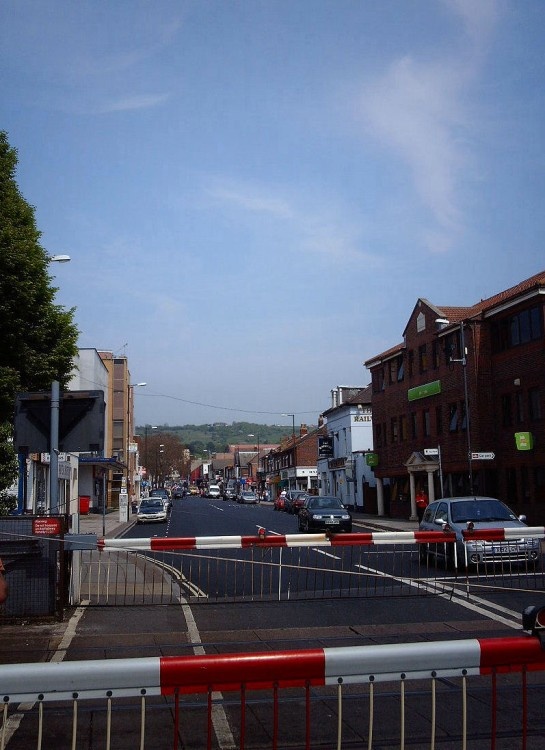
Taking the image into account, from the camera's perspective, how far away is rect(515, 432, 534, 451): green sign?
35.9 m

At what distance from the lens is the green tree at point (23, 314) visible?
1744 centimetres

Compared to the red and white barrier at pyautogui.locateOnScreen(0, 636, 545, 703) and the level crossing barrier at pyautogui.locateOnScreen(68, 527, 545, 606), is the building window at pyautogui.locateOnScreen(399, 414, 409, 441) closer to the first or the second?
the level crossing barrier at pyautogui.locateOnScreen(68, 527, 545, 606)

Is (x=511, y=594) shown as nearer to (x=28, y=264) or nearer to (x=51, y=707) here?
(x=51, y=707)

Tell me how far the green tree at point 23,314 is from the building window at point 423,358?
31.2 meters

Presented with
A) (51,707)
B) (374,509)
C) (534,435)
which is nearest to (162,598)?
(51,707)

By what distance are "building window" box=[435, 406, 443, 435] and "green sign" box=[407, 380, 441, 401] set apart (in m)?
0.97

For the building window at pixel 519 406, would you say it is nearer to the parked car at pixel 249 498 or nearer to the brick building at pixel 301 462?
the brick building at pixel 301 462

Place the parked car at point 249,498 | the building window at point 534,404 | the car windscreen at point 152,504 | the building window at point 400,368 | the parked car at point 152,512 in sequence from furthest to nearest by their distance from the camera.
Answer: the parked car at point 249,498
the building window at point 400,368
the car windscreen at point 152,504
the parked car at point 152,512
the building window at point 534,404

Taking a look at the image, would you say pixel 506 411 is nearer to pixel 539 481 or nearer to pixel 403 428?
pixel 539 481

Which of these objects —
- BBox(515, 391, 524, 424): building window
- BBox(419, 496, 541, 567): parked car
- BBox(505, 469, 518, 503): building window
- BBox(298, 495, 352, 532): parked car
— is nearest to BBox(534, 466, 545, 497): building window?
BBox(505, 469, 518, 503): building window

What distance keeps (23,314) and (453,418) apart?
99.8 ft

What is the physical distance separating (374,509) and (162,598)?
47.8 meters

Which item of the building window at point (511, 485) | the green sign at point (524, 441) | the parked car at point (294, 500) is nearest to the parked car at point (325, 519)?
the building window at point (511, 485)

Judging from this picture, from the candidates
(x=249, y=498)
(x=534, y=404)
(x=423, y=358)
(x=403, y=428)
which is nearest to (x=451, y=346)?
(x=423, y=358)
